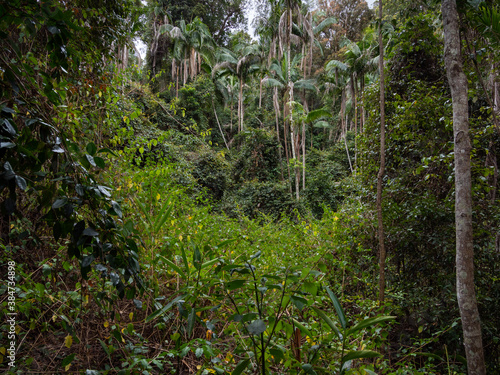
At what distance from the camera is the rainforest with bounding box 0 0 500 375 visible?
1192 millimetres

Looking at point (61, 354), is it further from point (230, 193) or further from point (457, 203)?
point (230, 193)

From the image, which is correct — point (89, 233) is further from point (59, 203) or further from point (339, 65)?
point (339, 65)

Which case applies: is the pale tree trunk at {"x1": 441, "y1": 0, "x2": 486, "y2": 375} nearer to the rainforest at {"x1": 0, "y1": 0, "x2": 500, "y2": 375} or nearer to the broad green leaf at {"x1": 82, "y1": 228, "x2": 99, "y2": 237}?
the rainforest at {"x1": 0, "y1": 0, "x2": 500, "y2": 375}

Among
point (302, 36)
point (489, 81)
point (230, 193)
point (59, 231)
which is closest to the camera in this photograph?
point (59, 231)

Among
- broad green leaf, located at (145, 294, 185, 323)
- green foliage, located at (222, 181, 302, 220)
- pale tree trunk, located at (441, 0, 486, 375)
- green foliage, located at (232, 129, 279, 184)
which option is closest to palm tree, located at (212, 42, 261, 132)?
green foliage, located at (232, 129, 279, 184)

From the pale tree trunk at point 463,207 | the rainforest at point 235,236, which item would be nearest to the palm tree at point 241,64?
the rainforest at point 235,236

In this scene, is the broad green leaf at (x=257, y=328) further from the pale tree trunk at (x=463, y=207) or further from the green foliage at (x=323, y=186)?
the green foliage at (x=323, y=186)

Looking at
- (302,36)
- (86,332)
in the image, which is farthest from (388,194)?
(302,36)

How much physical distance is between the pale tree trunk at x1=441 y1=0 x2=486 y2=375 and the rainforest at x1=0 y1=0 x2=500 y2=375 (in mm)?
15

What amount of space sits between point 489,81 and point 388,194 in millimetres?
2701

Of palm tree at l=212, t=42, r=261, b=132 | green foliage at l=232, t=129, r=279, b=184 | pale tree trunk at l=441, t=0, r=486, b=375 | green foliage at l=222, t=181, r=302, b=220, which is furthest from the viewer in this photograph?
palm tree at l=212, t=42, r=261, b=132

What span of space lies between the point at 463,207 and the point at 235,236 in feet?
7.98

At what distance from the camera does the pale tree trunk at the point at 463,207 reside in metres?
2.27

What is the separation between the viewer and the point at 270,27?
54.7 ft
